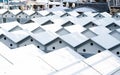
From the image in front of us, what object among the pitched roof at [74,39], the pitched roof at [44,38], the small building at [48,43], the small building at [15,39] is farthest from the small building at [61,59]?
the small building at [15,39]

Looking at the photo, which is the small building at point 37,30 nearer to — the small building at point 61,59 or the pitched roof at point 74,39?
the pitched roof at point 74,39

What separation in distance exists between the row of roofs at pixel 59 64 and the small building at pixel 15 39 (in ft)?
22.1

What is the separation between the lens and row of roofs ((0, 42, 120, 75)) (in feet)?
37.4

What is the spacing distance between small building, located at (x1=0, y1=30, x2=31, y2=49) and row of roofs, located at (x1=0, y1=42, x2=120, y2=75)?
673cm

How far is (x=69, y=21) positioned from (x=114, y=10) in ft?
A: 60.3

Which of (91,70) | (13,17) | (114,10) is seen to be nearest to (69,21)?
(13,17)

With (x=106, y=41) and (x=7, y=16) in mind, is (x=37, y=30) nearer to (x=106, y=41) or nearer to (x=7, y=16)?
(x=106, y=41)

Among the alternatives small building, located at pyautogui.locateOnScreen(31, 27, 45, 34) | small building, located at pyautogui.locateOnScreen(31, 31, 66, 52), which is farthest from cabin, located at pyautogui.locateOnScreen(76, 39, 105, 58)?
small building, located at pyautogui.locateOnScreen(31, 27, 45, 34)

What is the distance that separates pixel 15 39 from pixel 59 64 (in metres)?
10.2

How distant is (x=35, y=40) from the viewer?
2178 cm

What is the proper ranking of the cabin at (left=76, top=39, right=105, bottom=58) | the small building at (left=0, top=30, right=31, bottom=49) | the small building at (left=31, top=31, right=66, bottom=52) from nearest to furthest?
the cabin at (left=76, top=39, right=105, bottom=58)
the small building at (left=31, top=31, right=66, bottom=52)
the small building at (left=0, top=30, right=31, bottom=49)

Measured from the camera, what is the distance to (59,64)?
1267cm

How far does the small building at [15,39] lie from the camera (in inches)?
867

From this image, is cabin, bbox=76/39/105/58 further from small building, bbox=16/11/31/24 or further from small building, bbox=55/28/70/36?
small building, bbox=16/11/31/24
